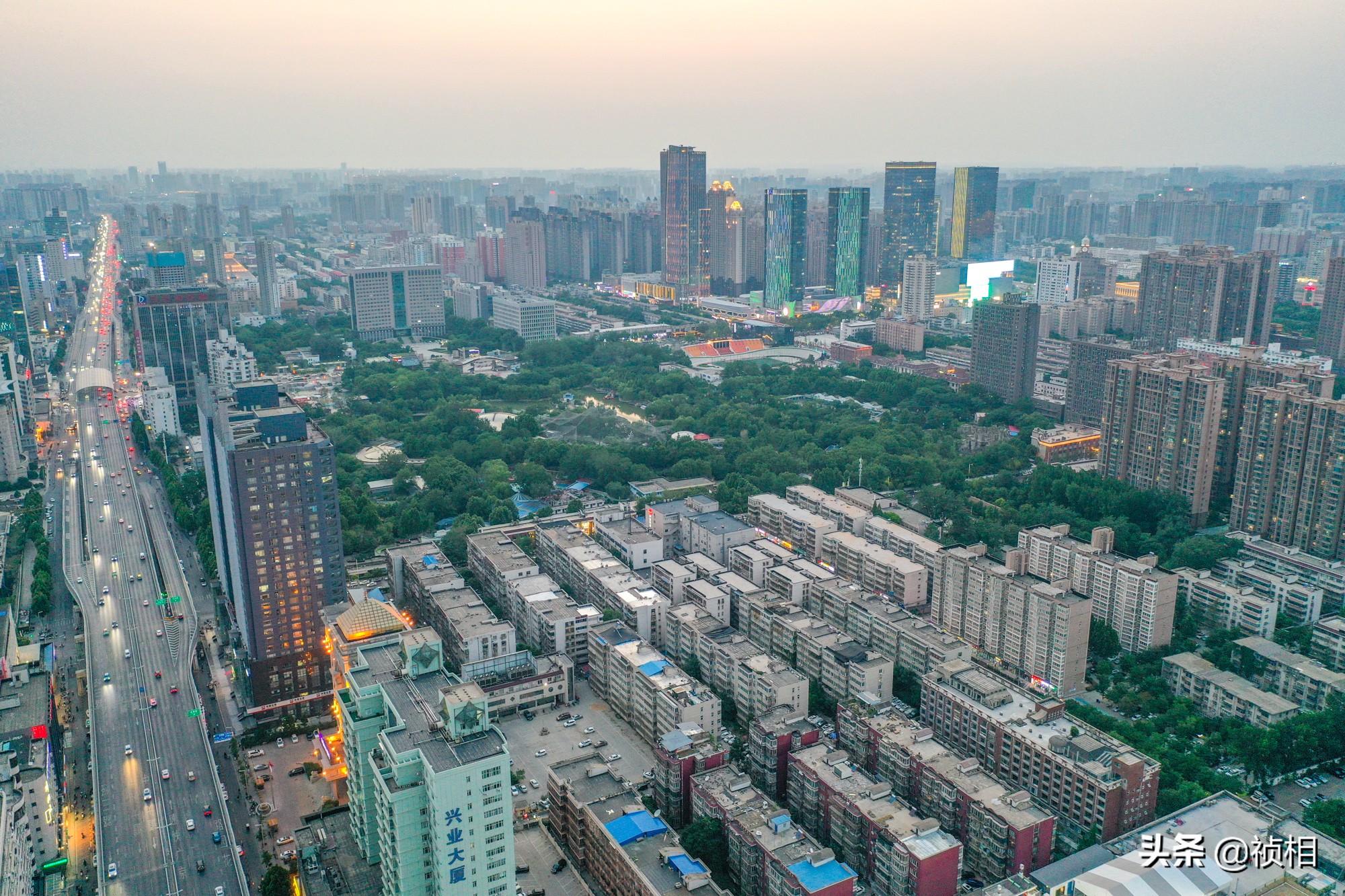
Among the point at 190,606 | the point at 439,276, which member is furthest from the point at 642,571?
the point at 439,276

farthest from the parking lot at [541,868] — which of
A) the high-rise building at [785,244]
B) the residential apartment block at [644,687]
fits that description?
the high-rise building at [785,244]

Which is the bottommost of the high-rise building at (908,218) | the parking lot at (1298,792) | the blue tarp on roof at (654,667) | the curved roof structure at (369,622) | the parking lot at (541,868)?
the parking lot at (541,868)

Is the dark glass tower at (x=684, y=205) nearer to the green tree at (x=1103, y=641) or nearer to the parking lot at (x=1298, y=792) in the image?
the green tree at (x=1103, y=641)

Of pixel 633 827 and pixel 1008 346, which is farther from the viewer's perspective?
pixel 1008 346

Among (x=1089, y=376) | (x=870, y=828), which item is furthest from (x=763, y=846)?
(x=1089, y=376)

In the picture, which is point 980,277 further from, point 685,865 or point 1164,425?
point 685,865
